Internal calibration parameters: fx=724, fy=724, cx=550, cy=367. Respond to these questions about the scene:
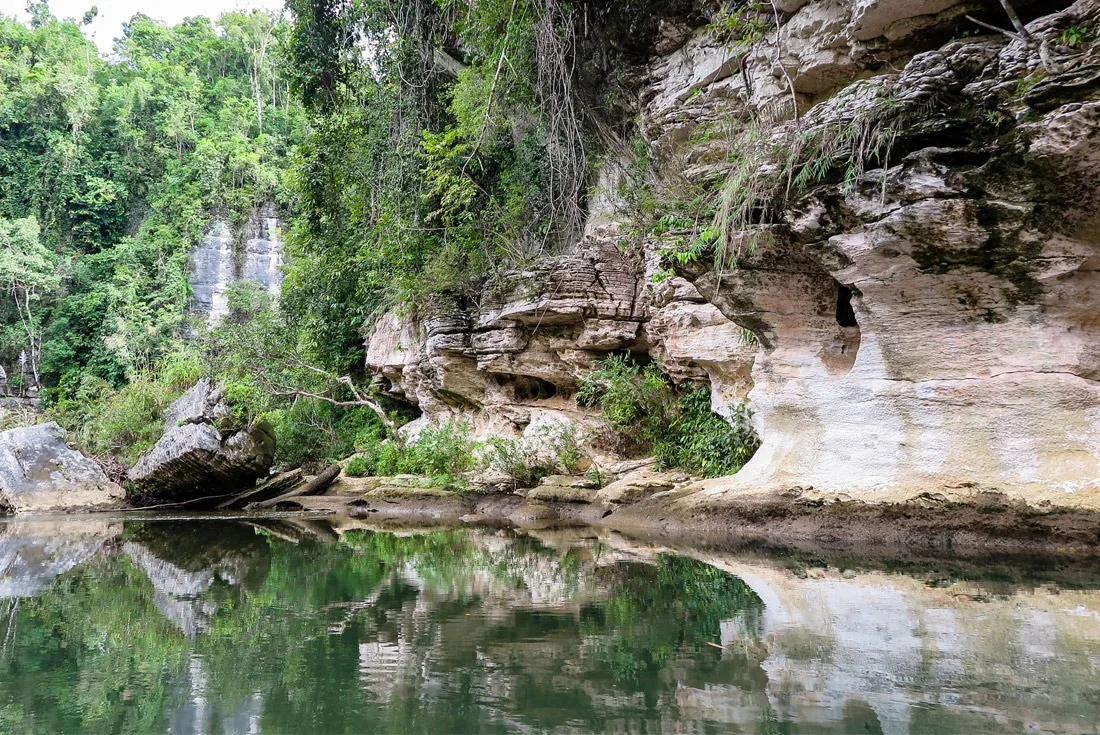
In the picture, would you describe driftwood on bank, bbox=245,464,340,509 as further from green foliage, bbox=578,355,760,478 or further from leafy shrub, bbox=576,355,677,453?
leafy shrub, bbox=576,355,677,453

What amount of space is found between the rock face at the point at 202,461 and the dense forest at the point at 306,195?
1837 mm

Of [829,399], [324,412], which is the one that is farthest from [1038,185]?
[324,412]

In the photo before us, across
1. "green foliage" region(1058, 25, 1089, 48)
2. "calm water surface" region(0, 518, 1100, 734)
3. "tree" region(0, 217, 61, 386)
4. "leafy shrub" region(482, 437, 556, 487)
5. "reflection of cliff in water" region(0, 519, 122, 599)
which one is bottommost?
"calm water surface" region(0, 518, 1100, 734)

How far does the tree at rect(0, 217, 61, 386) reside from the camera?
25359mm

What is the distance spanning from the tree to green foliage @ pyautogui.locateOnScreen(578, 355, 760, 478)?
23479 mm

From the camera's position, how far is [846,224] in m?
6.78

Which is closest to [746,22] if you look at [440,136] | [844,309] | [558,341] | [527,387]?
[844,309]

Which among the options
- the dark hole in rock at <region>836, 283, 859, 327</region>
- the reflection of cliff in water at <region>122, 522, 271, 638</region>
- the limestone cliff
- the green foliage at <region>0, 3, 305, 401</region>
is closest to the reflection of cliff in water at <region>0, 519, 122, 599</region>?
the reflection of cliff in water at <region>122, 522, 271, 638</region>

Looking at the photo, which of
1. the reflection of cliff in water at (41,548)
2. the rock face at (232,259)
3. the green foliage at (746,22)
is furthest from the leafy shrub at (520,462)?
the rock face at (232,259)

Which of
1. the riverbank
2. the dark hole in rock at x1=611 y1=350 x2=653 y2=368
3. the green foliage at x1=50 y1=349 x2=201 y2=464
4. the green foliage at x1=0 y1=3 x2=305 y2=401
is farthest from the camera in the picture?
the green foliage at x1=0 y1=3 x2=305 y2=401

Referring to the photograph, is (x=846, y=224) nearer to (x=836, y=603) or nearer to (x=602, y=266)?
(x=836, y=603)

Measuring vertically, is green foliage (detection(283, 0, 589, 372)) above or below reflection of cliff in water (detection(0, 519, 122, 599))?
above

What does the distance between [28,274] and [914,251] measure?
28843 mm

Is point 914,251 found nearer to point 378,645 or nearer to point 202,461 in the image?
point 378,645
